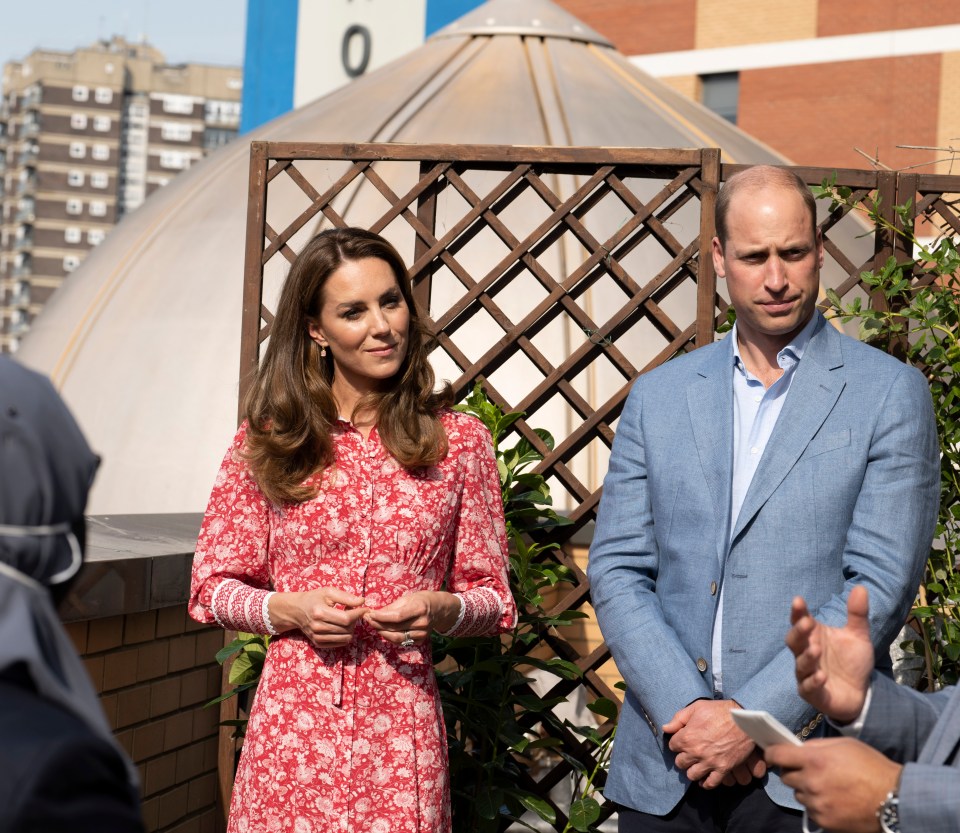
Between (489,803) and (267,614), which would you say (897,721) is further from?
(489,803)

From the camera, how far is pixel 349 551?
2.48 m

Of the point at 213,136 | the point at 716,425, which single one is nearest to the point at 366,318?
the point at 716,425

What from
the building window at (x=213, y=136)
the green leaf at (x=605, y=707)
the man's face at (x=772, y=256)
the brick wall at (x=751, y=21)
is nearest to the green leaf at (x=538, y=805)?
the green leaf at (x=605, y=707)

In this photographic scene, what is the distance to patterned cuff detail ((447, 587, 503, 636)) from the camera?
2463 millimetres

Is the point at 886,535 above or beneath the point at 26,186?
beneath

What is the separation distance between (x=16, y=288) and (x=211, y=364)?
265 feet

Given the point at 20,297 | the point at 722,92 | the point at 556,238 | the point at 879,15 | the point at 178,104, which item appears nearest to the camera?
the point at 556,238

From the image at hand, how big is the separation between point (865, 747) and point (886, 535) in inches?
28.6

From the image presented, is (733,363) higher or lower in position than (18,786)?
higher

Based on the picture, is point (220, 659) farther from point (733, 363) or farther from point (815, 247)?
point (815, 247)

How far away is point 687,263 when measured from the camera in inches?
143

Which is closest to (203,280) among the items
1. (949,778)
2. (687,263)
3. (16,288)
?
(687,263)

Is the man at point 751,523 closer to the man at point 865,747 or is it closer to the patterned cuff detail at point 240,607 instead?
the man at point 865,747

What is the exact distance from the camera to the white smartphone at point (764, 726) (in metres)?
1.65
